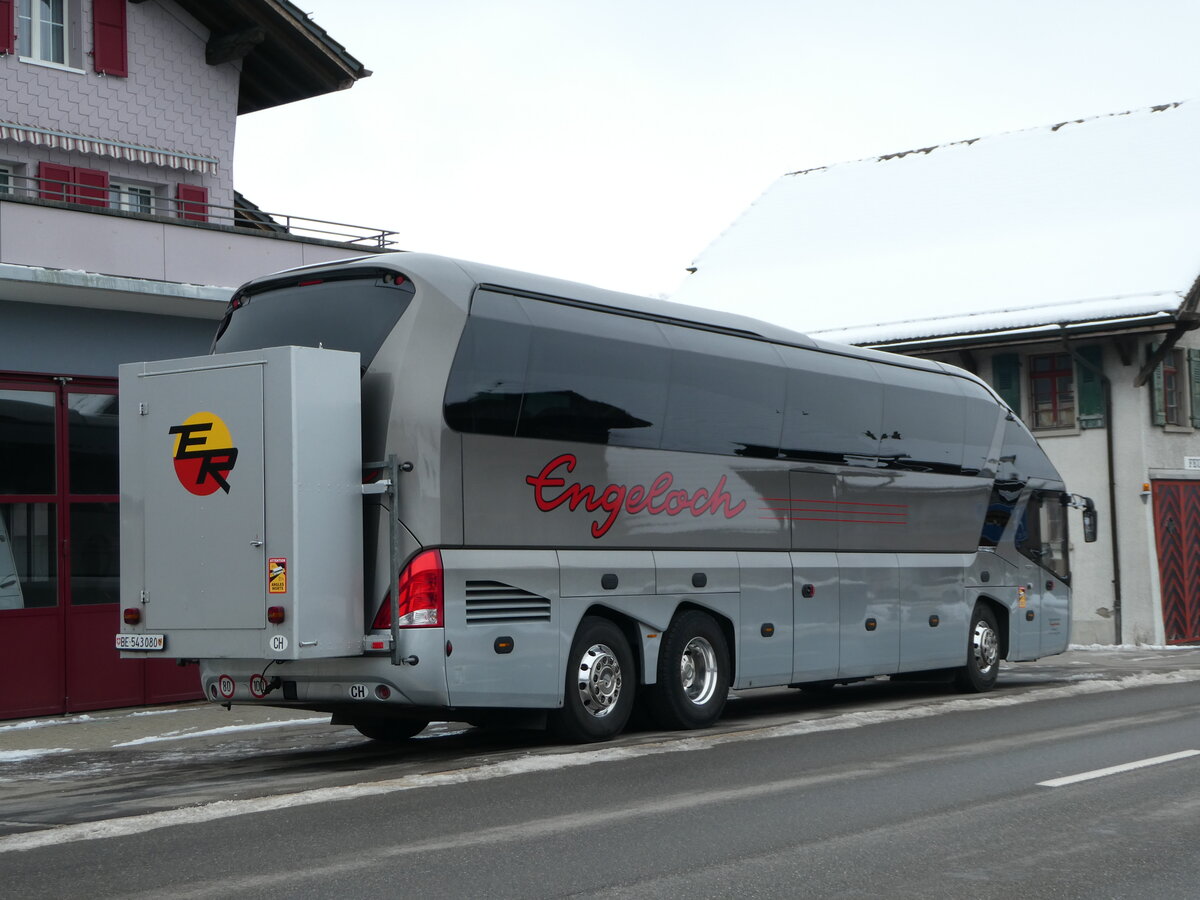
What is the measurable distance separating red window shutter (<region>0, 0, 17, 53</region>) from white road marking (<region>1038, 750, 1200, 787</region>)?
1572 centimetres

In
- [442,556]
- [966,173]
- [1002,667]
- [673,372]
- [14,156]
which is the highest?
[966,173]

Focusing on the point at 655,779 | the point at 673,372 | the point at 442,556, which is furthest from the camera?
the point at 673,372

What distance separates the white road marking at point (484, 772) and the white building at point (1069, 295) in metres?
12.7

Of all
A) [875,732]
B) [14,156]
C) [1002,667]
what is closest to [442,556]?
[875,732]

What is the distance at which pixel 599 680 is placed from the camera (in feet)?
40.7

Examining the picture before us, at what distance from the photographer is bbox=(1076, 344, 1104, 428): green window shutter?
2916 cm

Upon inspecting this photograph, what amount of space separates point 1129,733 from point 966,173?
2717cm

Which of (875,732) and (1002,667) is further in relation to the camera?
(1002,667)

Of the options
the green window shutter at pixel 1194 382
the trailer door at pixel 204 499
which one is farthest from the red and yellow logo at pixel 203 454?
the green window shutter at pixel 1194 382

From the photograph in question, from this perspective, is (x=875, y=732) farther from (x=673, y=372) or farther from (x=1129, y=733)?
(x=673, y=372)

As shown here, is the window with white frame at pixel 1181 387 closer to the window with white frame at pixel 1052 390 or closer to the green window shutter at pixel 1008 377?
the window with white frame at pixel 1052 390

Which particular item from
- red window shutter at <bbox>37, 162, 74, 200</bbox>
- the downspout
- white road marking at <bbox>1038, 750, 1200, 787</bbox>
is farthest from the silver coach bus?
the downspout

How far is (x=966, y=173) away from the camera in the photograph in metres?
37.8

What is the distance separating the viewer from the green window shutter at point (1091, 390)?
29.2m
